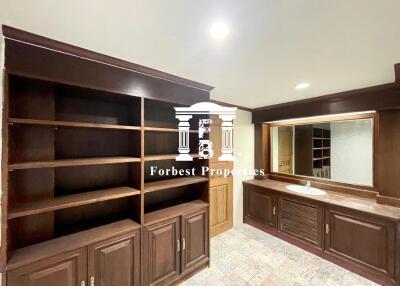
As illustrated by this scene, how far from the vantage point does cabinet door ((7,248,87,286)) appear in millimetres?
1260

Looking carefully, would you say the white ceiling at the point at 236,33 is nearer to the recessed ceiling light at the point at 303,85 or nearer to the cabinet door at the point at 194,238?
the recessed ceiling light at the point at 303,85

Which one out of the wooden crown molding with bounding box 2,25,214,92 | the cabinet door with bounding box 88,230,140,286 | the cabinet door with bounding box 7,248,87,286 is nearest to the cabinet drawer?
the cabinet door with bounding box 88,230,140,286

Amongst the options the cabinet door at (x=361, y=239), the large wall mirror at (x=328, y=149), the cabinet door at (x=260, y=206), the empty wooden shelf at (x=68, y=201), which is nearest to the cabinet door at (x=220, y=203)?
the cabinet door at (x=260, y=206)

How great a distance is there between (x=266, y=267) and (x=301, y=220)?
0.87 meters

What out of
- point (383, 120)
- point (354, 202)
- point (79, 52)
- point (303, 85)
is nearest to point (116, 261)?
point (79, 52)

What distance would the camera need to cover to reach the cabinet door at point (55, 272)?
126 centimetres

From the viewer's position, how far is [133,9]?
1.00 metres

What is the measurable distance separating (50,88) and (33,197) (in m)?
0.89

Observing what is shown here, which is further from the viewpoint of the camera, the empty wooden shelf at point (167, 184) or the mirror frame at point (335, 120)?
the mirror frame at point (335, 120)

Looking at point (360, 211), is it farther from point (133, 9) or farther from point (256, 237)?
point (133, 9)

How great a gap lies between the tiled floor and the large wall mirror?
1.23m

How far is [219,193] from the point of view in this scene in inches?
124

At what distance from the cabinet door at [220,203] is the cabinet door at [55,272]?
1927 mm

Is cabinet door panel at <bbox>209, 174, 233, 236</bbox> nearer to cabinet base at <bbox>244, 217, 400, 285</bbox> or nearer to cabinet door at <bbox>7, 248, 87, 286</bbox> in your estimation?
cabinet base at <bbox>244, 217, 400, 285</bbox>
